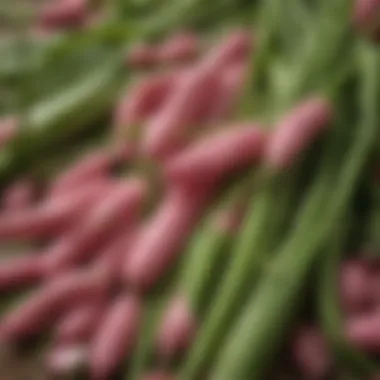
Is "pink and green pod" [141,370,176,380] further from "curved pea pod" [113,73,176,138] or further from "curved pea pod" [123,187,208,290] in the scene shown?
"curved pea pod" [113,73,176,138]

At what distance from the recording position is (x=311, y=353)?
2.29ft

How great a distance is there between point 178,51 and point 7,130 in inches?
7.1

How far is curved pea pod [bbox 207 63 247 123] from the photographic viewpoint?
2.87 ft

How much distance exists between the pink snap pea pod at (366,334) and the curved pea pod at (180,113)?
22cm

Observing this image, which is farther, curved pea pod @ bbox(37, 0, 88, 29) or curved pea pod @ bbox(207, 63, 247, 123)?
curved pea pod @ bbox(37, 0, 88, 29)

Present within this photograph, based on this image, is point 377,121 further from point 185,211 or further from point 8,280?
point 8,280

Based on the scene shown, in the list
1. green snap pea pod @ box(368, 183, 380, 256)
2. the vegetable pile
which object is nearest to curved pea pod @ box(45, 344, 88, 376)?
the vegetable pile

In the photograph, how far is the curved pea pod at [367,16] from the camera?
895 millimetres

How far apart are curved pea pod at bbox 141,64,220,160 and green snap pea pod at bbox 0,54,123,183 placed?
78mm

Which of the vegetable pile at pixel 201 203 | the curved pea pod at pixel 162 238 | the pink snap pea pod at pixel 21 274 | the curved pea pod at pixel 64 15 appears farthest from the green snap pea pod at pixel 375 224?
the curved pea pod at pixel 64 15

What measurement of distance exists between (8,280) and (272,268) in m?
0.20

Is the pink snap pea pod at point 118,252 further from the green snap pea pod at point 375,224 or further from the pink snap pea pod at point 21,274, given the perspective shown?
the green snap pea pod at point 375,224

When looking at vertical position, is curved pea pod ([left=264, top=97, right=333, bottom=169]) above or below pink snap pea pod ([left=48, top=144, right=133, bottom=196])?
below

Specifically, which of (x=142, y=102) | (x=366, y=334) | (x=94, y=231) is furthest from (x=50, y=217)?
(x=366, y=334)
